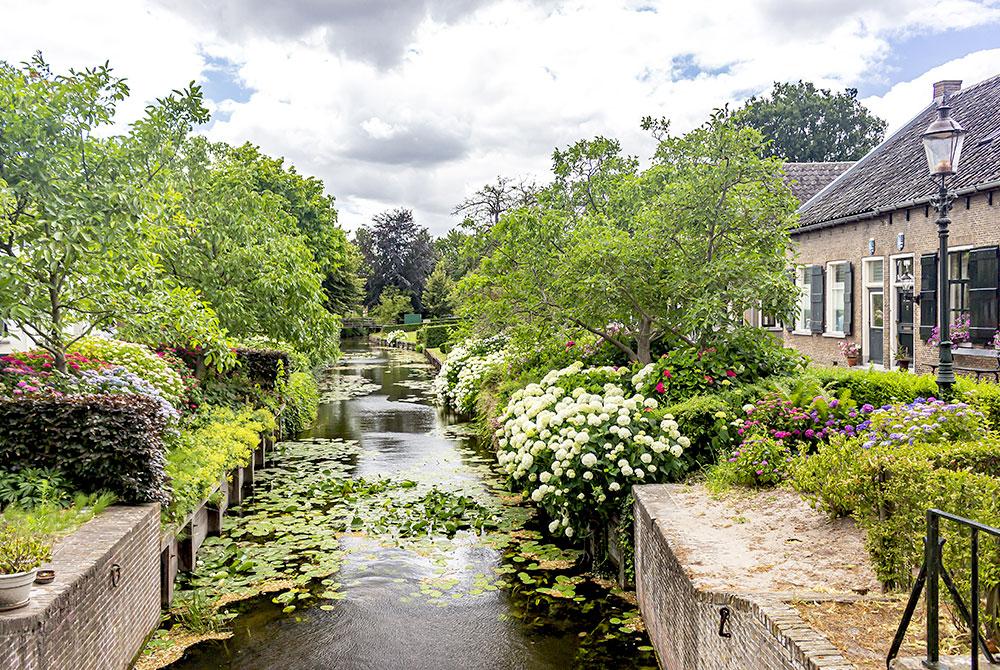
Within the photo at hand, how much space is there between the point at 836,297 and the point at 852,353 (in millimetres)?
1760

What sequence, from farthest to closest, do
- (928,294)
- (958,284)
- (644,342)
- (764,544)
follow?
(928,294) < (958,284) < (644,342) < (764,544)

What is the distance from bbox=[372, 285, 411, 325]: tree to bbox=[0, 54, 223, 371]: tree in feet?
187

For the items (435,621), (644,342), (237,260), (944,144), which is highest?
(944,144)

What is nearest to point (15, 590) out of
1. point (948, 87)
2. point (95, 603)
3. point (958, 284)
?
point (95, 603)

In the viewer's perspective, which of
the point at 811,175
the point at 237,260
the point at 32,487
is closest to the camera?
the point at 32,487

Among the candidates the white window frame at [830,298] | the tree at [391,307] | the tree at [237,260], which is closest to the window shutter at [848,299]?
the white window frame at [830,298]

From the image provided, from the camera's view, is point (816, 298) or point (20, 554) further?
point (816, 298)

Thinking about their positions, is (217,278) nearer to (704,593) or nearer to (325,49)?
(325,49)

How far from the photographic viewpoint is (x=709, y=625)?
14.6 ft

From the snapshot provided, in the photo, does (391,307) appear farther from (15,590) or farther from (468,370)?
(15,590)

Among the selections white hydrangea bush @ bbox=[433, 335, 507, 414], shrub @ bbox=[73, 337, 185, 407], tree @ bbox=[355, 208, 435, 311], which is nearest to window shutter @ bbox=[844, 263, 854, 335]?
white hydrangea bush @ bbox=[433, 335, 507, 414]

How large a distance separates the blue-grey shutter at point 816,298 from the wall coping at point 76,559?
51.8 feet

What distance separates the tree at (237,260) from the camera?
40.2ft

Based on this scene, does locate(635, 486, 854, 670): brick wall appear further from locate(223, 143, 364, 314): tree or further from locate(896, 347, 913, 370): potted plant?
locate(223, 143, 364, 314): tree
